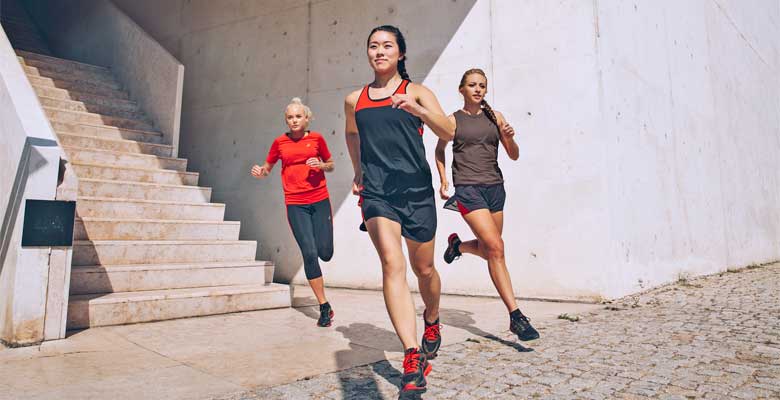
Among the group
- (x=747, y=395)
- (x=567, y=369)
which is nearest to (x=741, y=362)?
(x=747, y=395)

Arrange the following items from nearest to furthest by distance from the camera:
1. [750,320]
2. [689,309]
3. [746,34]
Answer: [750,320] < [689,309] < [746,34]

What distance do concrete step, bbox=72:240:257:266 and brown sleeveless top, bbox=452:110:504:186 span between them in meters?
2.99

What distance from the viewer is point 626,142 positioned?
242 inches

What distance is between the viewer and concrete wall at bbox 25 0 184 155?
7.70m

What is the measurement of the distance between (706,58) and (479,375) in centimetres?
848

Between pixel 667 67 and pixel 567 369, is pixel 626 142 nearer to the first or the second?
pixel 667 67

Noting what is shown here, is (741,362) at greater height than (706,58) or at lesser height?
lesser

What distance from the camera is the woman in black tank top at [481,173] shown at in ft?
12.7

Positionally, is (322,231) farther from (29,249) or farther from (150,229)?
(29,249)

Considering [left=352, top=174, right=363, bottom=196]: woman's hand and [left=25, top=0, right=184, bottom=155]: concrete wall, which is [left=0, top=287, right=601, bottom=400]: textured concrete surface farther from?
[left=25, top=0, right=184, bottom=155]: concrete wall

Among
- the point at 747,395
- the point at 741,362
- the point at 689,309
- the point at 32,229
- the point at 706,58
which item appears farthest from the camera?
the point at 706,58

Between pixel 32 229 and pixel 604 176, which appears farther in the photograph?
pixel 604 176

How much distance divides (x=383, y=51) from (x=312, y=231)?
2.28 m

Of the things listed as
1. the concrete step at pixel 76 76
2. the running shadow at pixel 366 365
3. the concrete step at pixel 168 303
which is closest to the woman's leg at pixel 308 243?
the running shadow at pixel 366 365
